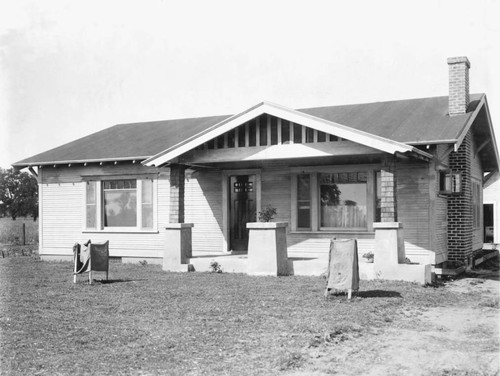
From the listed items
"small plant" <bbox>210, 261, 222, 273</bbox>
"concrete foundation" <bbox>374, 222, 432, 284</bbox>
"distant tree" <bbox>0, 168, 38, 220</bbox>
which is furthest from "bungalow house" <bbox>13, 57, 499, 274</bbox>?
"distant tree" <bbox>0, 168, 38, 220</bbox>

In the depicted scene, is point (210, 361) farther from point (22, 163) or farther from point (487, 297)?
point (22, 163)

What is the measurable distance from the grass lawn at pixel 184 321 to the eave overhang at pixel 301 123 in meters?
2.75

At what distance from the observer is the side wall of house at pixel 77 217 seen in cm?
1697

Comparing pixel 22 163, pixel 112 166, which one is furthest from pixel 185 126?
pixel 22 163

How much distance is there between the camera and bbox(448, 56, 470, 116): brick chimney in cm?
1483

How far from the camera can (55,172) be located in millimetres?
18406

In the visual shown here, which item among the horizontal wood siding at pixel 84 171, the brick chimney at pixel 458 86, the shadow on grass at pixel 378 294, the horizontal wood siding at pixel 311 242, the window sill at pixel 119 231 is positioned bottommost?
the shadow on grass at pixel 378 294

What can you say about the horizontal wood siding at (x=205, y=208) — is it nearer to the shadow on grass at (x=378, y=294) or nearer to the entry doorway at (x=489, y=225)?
the shadow on grass at (x=378, y=294)

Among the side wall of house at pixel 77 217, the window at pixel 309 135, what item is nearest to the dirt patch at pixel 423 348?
the window at pixel 309 135

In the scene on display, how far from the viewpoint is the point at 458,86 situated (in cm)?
1492

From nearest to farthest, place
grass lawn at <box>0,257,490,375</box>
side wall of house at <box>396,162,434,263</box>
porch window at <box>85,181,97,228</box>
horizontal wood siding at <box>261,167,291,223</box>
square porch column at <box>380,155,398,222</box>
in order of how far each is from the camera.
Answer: grass lawn at <box>0,257,490,375</box>, square porch column at <box>380,155,398,222</box>, side wall of house at <box>396,162,434,263</box>, horizontal wood siding at <box>261,167,291,223</box>, porch window at <box>85,181,97,228</box>

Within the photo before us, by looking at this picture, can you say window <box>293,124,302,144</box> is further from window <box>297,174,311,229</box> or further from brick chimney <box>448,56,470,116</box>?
brick chimney <box>448,56,470,116</box>

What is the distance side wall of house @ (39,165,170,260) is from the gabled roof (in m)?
0.55

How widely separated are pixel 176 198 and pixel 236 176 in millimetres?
2548
